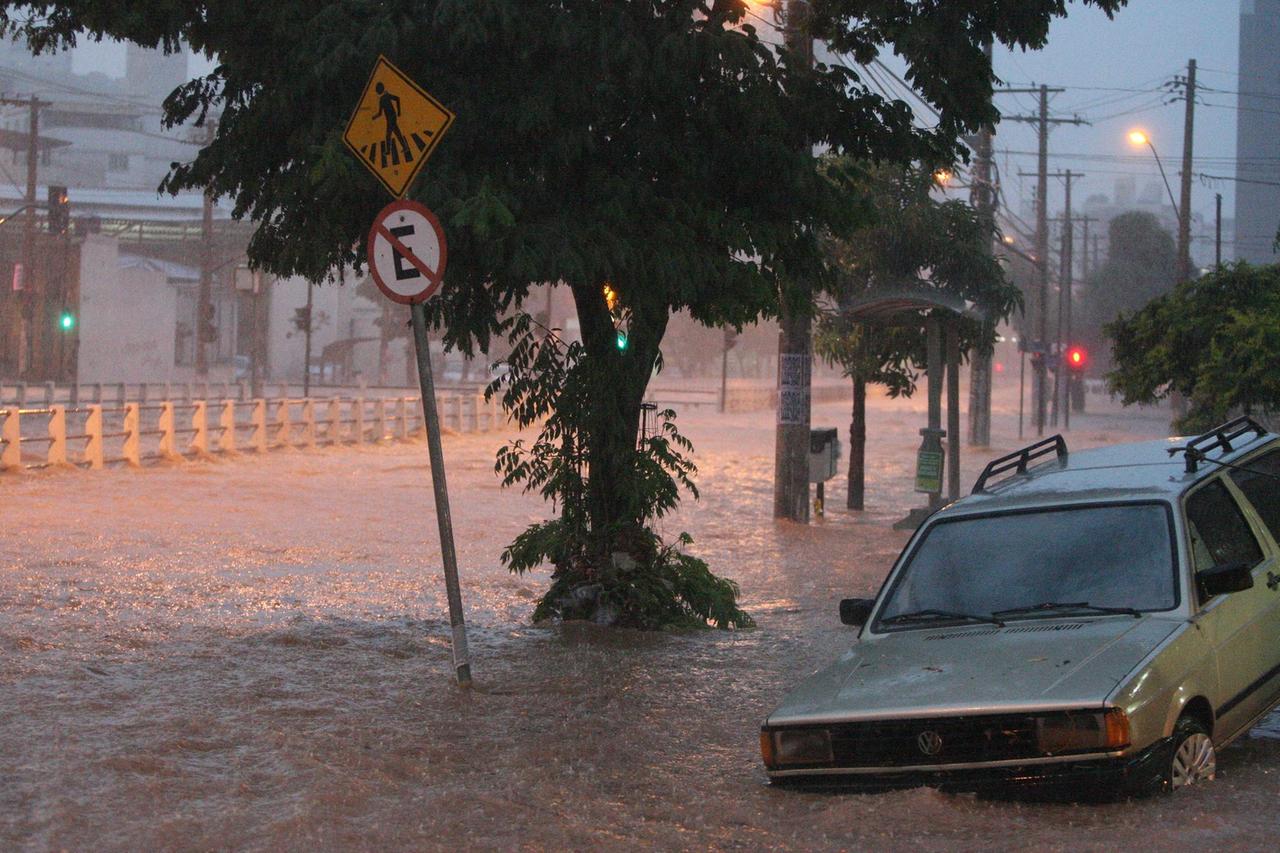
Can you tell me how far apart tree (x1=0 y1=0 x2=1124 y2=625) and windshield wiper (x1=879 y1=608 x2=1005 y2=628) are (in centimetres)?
293

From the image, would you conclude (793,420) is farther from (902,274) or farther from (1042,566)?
(1042,566)

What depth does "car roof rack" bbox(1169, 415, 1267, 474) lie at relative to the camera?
664 centimetres

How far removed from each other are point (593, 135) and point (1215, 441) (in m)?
4.03

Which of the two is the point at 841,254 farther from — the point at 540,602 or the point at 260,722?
the point at 260,722

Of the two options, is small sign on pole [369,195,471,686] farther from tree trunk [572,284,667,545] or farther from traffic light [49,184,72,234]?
traffic light [49,184,72,234]

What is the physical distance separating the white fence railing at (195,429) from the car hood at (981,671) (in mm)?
10927

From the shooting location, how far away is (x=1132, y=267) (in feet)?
285

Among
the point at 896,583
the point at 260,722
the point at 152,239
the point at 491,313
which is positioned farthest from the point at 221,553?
the point at 152,239

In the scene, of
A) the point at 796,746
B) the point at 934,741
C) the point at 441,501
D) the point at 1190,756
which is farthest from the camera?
the point at 441,501

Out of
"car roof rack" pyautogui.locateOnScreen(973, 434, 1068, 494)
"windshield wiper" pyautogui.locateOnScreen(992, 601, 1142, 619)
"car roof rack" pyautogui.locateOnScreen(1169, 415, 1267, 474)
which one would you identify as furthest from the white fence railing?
"windshield wiper" pyautogui.locateOnScreen(992, 601, 1142, 619)

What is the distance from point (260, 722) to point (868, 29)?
18.7 ft

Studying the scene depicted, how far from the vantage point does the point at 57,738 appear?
6859 mm

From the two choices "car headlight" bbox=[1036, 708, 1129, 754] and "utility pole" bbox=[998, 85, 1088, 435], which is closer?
"car headlight" bbox=[1036, 708, 1129, 754]

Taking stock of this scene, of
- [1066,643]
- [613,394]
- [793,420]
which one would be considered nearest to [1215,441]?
[1066,643]
